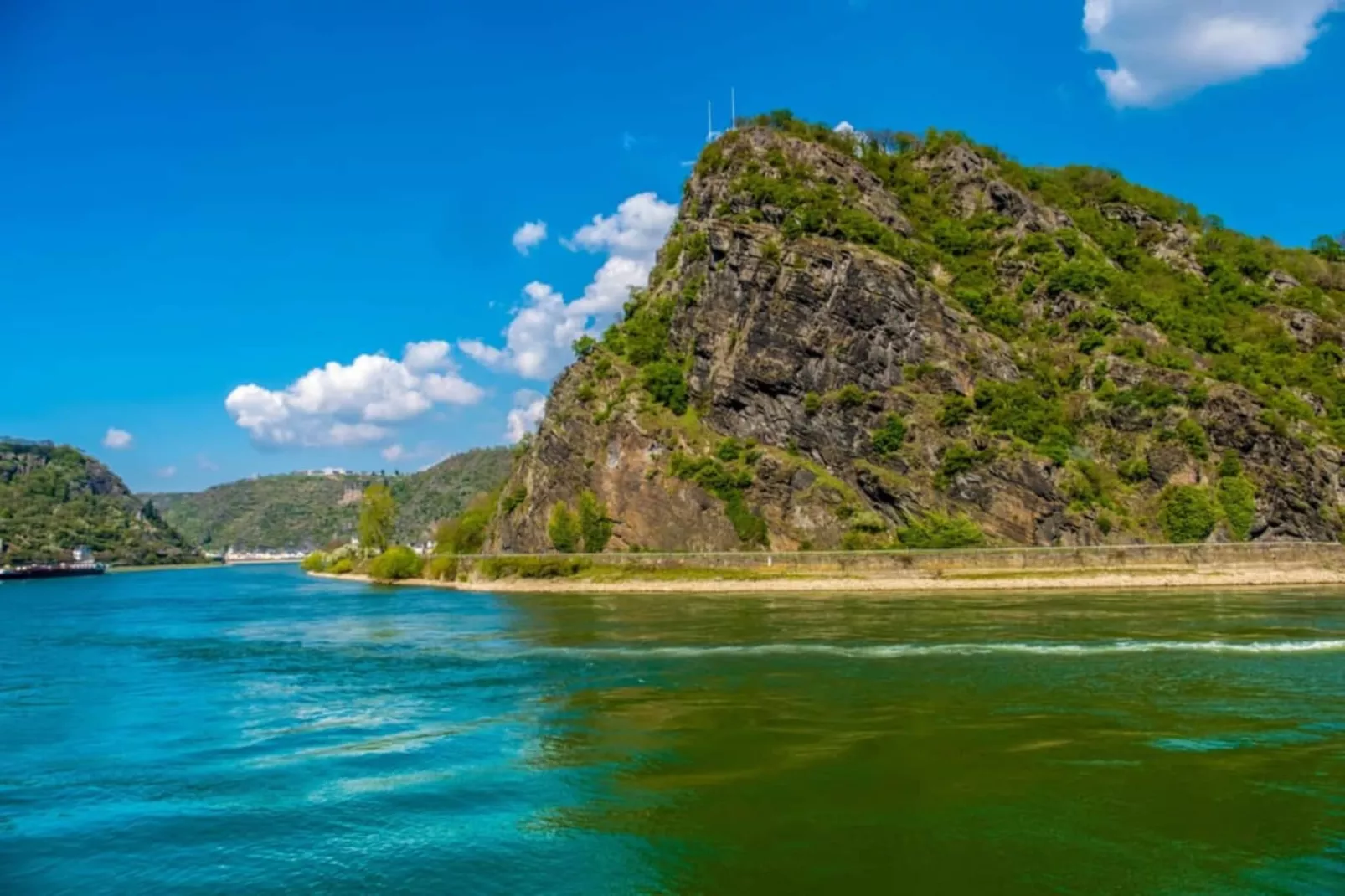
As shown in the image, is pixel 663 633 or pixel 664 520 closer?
pixel 663 633

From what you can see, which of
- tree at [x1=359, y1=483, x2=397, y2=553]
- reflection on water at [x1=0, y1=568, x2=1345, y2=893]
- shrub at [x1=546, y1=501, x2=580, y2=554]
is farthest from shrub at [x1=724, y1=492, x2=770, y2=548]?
tree at [x1=359, y1=483, x2=397, y2=553]

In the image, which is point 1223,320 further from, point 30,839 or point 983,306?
point 30,839

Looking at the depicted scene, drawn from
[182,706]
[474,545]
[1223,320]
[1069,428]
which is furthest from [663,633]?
[1223,320]

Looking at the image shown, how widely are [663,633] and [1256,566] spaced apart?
215ft

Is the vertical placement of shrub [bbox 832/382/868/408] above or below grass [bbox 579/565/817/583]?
above

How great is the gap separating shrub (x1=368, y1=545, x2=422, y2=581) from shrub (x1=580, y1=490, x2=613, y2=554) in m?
32.9

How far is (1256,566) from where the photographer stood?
8575cm

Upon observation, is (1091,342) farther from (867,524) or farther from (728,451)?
(728,451)

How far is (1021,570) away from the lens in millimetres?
85500

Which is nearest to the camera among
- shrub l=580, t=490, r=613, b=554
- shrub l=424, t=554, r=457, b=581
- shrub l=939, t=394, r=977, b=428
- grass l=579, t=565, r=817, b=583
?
grass l=579, t=565, r=817, b=583

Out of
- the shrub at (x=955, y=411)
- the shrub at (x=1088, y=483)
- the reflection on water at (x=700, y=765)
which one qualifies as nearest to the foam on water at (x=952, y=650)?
the reflection on water at (x=700, y=765)

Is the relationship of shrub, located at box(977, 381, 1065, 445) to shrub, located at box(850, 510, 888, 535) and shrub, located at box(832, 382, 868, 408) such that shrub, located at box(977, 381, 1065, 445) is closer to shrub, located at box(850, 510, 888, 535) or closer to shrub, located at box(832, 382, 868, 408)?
shrub, located at box(832, 382, 868, 408)

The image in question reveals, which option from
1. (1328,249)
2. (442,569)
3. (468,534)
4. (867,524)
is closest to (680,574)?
(867,524)

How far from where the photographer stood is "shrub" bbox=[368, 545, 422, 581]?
126 metres
